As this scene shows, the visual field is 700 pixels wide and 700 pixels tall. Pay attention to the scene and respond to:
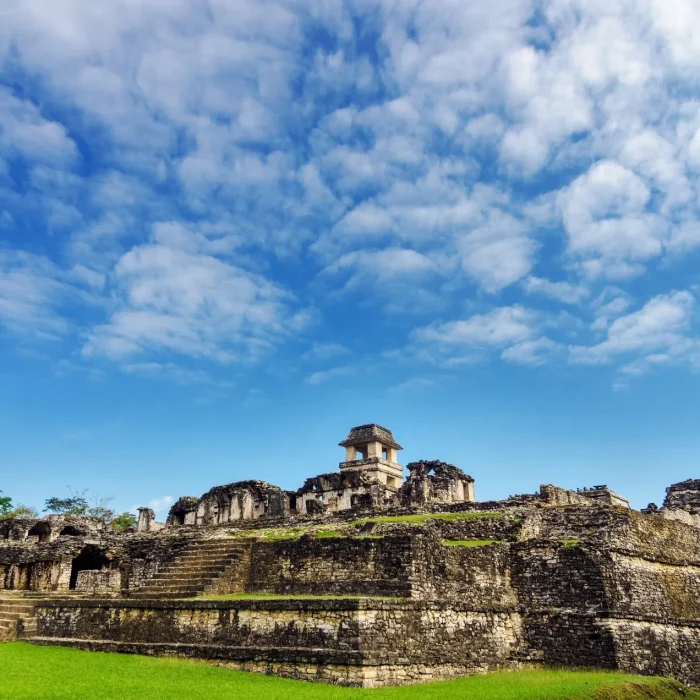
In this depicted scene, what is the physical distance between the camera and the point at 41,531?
3741cm

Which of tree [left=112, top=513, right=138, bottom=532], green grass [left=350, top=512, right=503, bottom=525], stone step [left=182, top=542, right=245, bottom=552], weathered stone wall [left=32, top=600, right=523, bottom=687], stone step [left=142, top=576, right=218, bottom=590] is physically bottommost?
weathered stone wall [left=32, top=600, right=523, bottom=687]

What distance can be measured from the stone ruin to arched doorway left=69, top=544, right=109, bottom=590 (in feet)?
11.6

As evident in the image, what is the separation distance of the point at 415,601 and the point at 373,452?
93.4 ft

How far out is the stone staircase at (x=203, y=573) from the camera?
60.1 ft

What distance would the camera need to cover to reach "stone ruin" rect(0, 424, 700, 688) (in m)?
14.5

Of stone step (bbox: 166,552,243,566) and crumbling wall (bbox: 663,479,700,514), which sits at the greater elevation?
crumbling wall (bbox: 663,479,700,514)

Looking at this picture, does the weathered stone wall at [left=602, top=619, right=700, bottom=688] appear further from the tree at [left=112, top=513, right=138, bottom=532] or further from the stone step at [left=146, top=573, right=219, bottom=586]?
the tree at [left=112, top=513, right=138, bottom=532]

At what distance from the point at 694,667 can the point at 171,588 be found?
1389cm

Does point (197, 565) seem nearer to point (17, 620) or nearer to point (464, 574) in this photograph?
point (17, 620)

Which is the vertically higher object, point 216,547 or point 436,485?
point 436,485

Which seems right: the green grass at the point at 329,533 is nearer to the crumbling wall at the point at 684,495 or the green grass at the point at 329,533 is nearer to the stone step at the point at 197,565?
the stone step at the point at 197,565

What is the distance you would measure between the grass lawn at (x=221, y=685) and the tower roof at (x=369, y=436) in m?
27.9

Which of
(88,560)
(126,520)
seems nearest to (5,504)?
(126,520)

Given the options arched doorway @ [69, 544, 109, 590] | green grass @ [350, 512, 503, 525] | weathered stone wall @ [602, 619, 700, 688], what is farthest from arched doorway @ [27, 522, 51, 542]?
weathered stone wall @ [602, 619, 700, 688]
